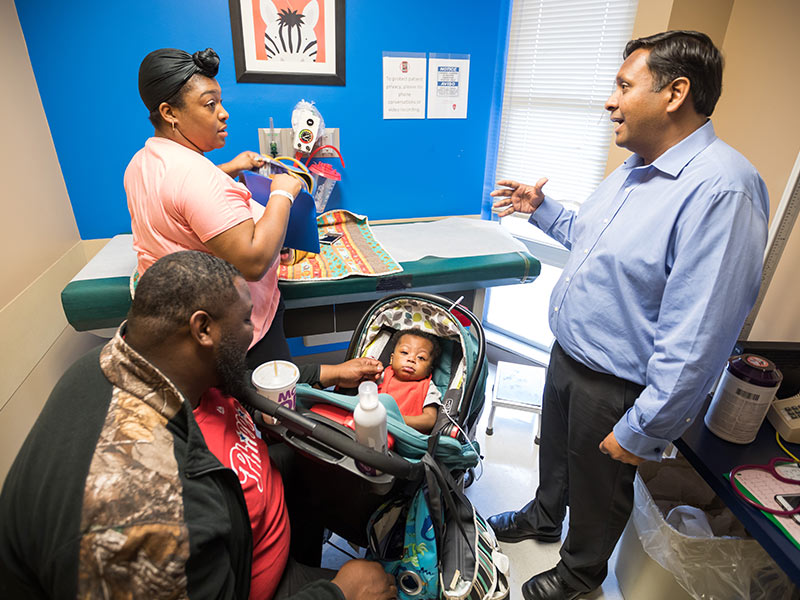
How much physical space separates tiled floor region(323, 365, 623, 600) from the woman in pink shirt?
133 centimetres

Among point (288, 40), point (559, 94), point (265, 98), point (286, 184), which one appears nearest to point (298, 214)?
point (286, 184)

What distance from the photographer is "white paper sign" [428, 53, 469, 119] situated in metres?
2.69

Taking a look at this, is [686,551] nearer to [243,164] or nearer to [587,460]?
[587,460]

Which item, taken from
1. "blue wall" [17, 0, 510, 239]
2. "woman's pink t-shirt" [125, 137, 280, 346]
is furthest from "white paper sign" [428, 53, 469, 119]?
"woman's pink t-shirt" [125, 137, 280, 346]

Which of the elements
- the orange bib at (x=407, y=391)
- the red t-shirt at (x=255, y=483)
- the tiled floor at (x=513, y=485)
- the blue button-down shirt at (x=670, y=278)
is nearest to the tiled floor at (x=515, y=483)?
the tiled floor at (x=513, y=485)

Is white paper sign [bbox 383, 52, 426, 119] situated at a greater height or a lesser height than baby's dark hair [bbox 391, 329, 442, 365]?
greater

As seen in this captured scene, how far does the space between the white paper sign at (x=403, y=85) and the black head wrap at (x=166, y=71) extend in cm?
147

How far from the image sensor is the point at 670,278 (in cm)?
110

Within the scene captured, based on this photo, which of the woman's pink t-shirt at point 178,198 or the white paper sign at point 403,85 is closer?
the woman's pink t-shirt at point 178,198

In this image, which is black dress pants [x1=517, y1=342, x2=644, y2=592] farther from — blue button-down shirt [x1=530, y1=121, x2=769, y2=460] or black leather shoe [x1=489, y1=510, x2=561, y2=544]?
black leather shoe [x1=489, y1=510, x2=561, y2=544]

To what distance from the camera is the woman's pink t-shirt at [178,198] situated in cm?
127

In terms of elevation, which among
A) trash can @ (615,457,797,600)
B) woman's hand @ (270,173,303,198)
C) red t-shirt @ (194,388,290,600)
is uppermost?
woman's hand @ (270,173,303,198)

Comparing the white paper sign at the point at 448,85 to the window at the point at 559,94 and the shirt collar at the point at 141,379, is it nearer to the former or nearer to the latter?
the window at the point at 559,94

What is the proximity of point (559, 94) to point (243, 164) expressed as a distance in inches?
73.0
